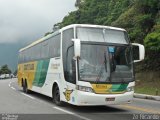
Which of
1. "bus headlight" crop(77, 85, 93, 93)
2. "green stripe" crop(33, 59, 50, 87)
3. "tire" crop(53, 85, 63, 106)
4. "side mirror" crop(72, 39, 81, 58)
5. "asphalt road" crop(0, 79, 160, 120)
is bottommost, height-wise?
"asphalt road" crop(0, 79, 160, 120)

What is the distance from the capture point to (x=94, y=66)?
14430 millimetres

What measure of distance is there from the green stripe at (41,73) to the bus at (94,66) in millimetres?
2511

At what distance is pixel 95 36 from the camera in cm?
1516

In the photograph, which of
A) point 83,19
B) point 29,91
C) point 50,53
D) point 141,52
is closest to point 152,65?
point 29,91

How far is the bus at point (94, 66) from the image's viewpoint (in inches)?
560

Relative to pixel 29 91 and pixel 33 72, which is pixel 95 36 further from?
pixel 29 91

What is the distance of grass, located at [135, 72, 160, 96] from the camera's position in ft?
90.8

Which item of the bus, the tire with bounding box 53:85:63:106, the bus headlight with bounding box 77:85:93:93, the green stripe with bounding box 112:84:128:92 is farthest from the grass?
the bus headlight with bounding box 77:85:93:93

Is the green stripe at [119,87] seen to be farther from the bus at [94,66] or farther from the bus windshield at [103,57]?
the bus windshield at [103,57]

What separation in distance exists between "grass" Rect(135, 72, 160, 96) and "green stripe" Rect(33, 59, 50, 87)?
8.68 meters

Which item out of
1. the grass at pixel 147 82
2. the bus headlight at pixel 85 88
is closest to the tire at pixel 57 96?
the bus headlight at pixel 85 88

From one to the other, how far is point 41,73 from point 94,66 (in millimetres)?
6379

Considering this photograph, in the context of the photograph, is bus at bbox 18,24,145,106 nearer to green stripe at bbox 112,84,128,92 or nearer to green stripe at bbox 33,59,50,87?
green stripe at bbox 112,84,128,92

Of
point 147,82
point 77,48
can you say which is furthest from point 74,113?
point 147,82
